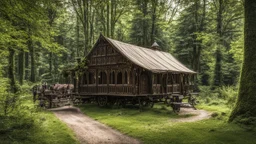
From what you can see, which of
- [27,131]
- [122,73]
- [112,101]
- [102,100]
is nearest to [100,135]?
[27,131]

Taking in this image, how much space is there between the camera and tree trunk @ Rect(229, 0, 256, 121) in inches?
440

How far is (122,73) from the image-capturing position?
71.7 ft

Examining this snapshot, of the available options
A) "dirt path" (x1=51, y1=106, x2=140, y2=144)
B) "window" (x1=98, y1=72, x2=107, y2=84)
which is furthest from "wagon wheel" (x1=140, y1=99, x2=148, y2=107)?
"dirt path" (x1=51, y1=106, x2=140, y2=144)

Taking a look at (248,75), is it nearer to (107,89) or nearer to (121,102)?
(121,102)

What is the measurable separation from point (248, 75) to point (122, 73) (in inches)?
485

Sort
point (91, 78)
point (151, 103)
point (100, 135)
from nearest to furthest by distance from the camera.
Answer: point (100, 135)
point (151, 103)
point (91, 78)

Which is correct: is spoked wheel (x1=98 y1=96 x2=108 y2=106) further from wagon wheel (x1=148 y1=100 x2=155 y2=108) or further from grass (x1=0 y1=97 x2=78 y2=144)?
grass (x1=0 y1=97 x2=78 y2=144)

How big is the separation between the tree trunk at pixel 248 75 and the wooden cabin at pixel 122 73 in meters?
8.82

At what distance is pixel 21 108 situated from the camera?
9.72 m

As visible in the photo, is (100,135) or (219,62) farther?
(219,62)

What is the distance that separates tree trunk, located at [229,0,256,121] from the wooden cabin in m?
8.82

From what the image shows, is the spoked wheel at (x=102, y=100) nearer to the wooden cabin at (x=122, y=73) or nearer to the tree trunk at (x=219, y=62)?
the wooden cabin at (x=122, y=73)

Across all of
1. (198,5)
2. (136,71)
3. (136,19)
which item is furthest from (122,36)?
(136,71)

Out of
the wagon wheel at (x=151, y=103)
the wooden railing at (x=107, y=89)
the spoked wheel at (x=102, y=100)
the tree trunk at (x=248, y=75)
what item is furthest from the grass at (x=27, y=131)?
the spoked wheel at (x=102, y=100)
